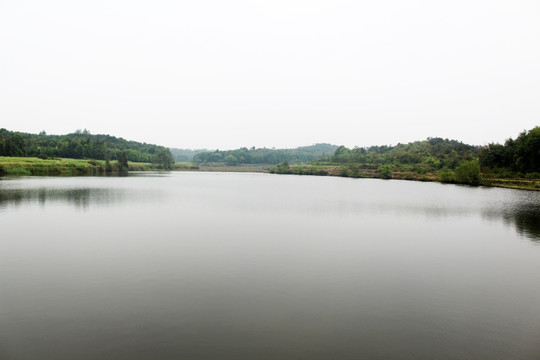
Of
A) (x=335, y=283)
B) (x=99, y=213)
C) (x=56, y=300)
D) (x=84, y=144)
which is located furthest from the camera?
(x=84, y=144)

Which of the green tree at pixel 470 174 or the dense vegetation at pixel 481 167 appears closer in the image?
the dense vegetation at pixel 481 167

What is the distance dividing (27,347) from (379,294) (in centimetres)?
889

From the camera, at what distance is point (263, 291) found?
9.54m

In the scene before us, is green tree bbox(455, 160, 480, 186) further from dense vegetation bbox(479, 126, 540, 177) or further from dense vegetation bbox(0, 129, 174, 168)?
dense vegetation bbox(0, 129, 174, 168)

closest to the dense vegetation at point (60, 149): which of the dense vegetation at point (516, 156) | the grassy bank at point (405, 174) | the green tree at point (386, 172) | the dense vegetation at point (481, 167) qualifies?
the grassy bank at point (405, 174)

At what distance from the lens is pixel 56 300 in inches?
337

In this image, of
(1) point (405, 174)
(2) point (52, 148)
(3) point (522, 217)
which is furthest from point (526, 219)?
(2) point (52, 148)

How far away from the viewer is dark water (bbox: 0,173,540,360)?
662cm

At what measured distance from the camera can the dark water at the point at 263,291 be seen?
21.7ft

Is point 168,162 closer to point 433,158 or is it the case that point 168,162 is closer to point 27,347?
point 433,158

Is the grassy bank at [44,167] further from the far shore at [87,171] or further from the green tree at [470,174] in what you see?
the green tree at [470,174]

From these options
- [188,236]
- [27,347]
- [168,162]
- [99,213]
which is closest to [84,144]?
[168,162]

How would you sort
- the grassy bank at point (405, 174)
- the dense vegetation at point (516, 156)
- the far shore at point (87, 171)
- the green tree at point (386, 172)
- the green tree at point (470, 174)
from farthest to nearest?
the green tree at point (386, 172) < the green tree at point (470, 174) < the far shore at point (87, 171) < the dense vegetation at point (516, 156) < the grassy bank at point (405, 174)

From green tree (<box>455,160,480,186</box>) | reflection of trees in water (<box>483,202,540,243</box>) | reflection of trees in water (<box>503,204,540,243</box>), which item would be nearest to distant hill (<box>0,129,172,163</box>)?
reflection of trees in water (<box>483,202,540,243</box>)
